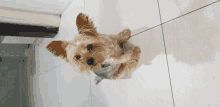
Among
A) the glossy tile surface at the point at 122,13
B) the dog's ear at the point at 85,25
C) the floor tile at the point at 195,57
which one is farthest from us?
the glossy tile surface at the point at 122,13

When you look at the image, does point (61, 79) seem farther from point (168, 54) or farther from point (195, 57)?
point (195, 57)

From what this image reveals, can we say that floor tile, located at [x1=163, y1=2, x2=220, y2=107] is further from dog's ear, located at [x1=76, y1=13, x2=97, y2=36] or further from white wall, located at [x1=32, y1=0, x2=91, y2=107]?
white wall, located at [x1=32, y1=0, x2=91, y2=107]

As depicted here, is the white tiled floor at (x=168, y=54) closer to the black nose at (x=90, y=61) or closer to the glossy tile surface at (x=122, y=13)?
the glossy tile surface at (x=122, y=13)

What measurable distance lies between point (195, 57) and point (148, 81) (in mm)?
373

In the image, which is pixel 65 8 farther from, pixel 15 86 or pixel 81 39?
pixel 15 86

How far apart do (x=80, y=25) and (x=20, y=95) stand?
10.7ft

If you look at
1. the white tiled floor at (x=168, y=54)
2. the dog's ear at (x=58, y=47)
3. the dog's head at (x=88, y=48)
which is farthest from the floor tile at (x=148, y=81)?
the dog's ear at (x=58, y=47)

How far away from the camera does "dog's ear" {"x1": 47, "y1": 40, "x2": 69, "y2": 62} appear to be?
3.57 ft

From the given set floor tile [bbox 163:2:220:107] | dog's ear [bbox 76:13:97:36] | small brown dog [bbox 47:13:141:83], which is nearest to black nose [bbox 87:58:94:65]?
small brown dog [bbox 47:13:141:83]

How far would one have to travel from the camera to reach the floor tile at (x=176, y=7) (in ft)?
2.52

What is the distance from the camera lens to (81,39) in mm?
1007

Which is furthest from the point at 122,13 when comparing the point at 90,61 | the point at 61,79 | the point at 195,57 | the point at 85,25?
the point at 61,79

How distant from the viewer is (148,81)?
1.01 metres

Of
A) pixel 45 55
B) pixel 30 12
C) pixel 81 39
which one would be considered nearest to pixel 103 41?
pixel 81 39
